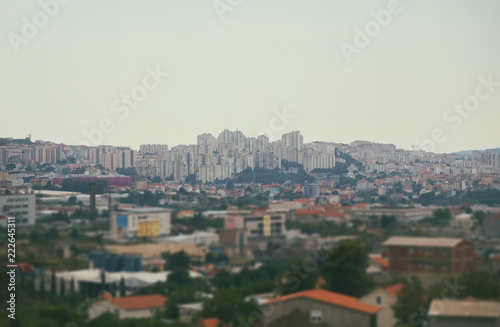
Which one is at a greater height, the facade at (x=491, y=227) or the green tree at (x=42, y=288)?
the facade at (x=491, y=227)

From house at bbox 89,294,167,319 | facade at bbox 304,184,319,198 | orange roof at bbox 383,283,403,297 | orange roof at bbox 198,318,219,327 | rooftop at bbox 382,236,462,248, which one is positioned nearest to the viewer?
orange roof at bbox 198,318,219,327

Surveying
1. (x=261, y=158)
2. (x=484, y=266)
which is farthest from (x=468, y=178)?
(x=484, y=266)

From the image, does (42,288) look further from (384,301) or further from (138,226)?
(138,226)

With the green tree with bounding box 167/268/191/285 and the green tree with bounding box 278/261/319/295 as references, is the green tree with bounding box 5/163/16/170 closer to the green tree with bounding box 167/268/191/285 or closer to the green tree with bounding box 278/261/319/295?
the green tree with bounding box 167/268/191/285

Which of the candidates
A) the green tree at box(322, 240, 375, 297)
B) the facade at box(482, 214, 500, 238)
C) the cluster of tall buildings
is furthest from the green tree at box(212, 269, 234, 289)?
the cluster of tall buildings

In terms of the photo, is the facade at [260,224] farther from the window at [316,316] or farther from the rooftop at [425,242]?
the window at [316,316]

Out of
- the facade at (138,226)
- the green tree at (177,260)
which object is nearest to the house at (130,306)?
the green tree at (177,260)
